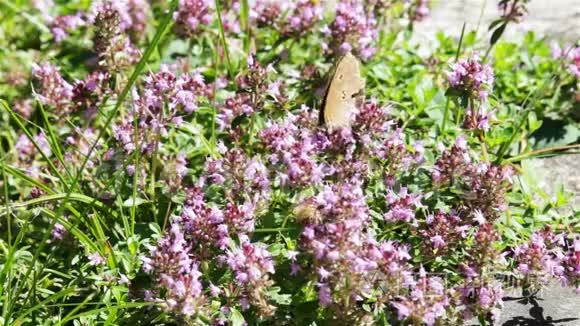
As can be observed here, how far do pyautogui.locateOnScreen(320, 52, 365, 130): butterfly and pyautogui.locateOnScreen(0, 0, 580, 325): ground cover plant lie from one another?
0.05m

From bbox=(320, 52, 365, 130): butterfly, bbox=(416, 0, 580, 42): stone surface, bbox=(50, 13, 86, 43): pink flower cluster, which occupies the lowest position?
bbox=(320, 52, 365, 130): butterfly

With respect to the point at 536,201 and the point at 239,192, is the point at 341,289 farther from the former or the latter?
the point at 536,201

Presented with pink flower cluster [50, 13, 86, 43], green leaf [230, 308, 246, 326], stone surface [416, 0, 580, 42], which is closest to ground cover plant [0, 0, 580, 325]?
green leaf [230, 308, 246, 326]

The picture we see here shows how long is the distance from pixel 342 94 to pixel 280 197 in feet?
1.77

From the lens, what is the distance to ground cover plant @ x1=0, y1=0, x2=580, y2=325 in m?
2.55

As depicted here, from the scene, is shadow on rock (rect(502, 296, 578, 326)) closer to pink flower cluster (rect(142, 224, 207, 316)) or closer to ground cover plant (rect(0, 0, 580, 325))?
ground cover plant (rect(0, 0, 580, 325))

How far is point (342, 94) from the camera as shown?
2.74 meters

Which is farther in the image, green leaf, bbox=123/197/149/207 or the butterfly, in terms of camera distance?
green leaf, bbox=123/197/149/207

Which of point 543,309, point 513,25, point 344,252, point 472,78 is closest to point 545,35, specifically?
point 513,25

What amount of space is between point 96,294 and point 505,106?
7.22 ft

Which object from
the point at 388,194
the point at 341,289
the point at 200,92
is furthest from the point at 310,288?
the point at 200,92

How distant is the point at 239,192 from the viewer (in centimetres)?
288

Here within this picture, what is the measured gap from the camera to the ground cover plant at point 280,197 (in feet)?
8.38

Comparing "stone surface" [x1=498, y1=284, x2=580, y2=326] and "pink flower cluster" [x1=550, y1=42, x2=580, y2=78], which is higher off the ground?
"pink flower cluster" [x1=550, y1=42, x2=580, y2=78]
